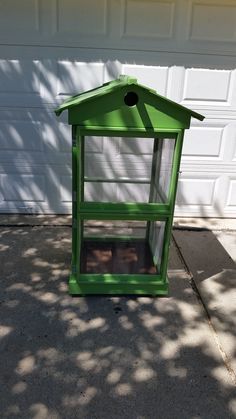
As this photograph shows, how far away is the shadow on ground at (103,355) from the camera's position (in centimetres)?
220

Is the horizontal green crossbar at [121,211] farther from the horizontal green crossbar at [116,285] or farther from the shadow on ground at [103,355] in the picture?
the shadow on ground at [103,355]

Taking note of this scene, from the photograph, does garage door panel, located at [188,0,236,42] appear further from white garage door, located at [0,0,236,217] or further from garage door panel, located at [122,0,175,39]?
garage door panel, located at [122,0,175,39]

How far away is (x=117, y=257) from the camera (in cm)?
344

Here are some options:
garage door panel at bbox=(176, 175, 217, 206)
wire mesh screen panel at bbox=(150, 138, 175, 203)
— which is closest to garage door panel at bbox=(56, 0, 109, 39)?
A: wire mesh screen panel at bbox=(150, 138, 175, 203)

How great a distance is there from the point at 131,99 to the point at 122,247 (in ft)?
4.72

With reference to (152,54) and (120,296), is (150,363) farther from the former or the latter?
(152,54)

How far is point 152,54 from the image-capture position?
412 centimetres

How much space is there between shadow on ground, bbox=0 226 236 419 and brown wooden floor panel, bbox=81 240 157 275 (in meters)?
0.25

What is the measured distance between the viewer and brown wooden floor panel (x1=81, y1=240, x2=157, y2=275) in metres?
3.27

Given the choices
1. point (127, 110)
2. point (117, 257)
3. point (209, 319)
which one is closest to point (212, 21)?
point (127, 110)

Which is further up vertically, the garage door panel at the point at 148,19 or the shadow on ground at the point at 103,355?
the garage door panel at the point at 148,19

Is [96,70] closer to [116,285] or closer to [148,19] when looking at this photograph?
[148,19]

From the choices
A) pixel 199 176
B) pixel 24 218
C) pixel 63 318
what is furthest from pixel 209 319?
pixel 24 218

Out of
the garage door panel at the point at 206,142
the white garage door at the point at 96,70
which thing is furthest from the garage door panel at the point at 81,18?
the garage door panel at the point at 206,142
